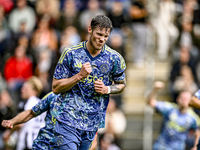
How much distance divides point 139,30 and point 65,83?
28.6 feet

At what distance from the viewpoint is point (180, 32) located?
14148 mm

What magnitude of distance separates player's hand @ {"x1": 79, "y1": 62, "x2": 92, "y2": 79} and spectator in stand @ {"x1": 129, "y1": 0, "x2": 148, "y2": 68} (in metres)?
8.67

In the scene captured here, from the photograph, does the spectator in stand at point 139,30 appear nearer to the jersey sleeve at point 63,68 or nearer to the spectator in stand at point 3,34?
the spectator in stand at point 3,34

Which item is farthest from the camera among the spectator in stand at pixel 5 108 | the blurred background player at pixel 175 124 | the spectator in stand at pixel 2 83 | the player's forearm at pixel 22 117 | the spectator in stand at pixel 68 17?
the spectator in stand at pixel 68 17

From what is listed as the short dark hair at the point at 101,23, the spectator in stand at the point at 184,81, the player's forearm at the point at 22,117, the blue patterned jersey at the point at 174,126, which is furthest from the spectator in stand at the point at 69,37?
the short dark hair at the point at 101,23

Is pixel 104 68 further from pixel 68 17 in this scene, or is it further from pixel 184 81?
pixel 68 17

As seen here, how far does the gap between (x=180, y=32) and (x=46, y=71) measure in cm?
444

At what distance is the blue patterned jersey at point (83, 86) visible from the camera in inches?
240

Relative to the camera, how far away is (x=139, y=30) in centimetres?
1439

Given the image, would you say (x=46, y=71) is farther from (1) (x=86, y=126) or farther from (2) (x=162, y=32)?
(1) (x=86, y=126)

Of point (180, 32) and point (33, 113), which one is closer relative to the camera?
point (33, 113)

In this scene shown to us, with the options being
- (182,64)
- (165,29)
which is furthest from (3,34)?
(182,64)

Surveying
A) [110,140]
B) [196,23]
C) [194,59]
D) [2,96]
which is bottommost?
[110,140]

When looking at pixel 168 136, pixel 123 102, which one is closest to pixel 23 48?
pixel 123 102
